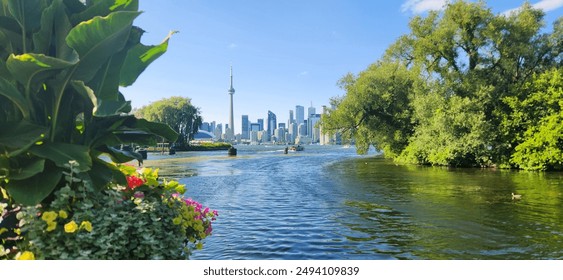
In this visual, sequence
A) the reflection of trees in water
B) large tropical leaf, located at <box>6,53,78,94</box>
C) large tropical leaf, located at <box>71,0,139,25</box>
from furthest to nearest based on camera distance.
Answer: the reflection of trees in water
large tropical leaf, located at <box>71,0,139,25</box>
large tropical leaf, located at <box>6,53,78,94</box>

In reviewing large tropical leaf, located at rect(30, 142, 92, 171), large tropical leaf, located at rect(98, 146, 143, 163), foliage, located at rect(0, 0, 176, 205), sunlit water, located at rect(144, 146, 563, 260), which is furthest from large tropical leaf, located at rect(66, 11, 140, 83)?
sunlit water, located at rect(144, 146, 563, 260)

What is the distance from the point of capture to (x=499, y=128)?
31.9m

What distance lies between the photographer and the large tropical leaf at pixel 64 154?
13.8 ft

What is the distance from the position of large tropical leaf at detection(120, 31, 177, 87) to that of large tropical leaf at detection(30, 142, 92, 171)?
1.44m

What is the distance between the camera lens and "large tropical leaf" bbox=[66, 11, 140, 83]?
410 centimetres

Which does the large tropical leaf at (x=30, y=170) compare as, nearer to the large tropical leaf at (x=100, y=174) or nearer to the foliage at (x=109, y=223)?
the foliage at (x=109, y=223)

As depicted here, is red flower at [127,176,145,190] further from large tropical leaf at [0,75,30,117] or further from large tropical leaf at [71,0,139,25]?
large tropical leaf at [71,0,139,25]

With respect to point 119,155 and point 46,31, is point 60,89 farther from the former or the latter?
point 119,155

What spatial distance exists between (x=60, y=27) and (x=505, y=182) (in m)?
22.5

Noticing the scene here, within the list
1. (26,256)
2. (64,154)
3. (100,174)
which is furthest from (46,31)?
(26,256)

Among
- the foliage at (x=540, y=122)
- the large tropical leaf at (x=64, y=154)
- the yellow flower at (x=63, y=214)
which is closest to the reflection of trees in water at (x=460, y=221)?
the large tropical leaf at (x=64, y=154)

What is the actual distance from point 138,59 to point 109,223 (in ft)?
7.93
